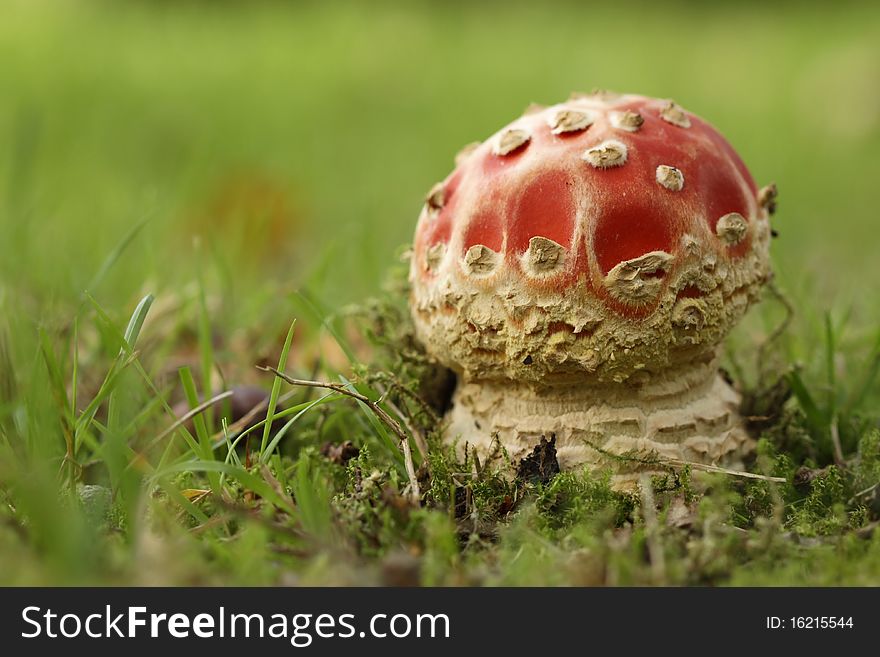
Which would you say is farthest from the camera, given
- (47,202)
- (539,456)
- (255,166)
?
(255,166)

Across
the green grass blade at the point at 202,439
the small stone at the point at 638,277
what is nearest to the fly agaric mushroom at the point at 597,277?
the small stone at the point at 638,277

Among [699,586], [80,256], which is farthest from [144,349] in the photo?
[699,586]

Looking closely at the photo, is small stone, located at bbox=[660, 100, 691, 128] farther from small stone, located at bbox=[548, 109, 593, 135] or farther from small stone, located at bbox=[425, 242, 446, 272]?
small stone, located at bbox=[425, 242, 446, 272]

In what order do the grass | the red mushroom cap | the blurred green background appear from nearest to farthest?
1. the grass
2. the red mushroom cap
3. the blurred green background

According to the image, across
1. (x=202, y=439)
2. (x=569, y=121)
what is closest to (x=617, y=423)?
(x=569, y=121)

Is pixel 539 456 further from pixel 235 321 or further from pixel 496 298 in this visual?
pixel 235 321

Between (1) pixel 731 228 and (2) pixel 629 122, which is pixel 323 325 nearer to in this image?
(2) pixel 629 122

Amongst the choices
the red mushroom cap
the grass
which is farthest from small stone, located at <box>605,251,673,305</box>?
the grass
